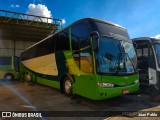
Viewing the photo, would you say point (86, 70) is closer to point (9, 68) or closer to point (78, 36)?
point (78, 36)

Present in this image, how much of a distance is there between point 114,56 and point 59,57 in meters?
3.02

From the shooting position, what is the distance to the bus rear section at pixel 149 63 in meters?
7.47

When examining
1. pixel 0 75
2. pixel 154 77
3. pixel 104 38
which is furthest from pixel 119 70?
pixel 0 75

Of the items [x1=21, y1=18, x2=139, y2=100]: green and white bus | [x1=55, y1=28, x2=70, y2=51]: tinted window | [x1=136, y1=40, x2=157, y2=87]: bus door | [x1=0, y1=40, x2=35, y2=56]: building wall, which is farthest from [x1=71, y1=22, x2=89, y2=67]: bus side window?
[x1=0, y1=40, x2=35, y2=56]: building wall

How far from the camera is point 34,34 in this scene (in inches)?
794

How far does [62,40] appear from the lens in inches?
315

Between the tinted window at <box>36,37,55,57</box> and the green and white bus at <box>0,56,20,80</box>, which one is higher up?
the tinted window at <box>36,37,55,57</box>

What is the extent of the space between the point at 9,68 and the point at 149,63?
13.2m

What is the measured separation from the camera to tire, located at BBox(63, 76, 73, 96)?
24.2 ft

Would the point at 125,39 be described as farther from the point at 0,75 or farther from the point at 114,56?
the point at 0,75

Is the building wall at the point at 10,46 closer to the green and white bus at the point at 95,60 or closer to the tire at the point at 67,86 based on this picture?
the green and white bus at the point at 95,60

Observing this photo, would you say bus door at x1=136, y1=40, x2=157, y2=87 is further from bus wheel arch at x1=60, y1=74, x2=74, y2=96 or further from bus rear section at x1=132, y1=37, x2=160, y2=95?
bus wheel arch at x1=60, y1=74, x2=74, y2=96

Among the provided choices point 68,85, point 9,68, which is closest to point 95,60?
point 68,85

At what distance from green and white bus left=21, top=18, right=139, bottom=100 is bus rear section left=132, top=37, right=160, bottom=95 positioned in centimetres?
119
